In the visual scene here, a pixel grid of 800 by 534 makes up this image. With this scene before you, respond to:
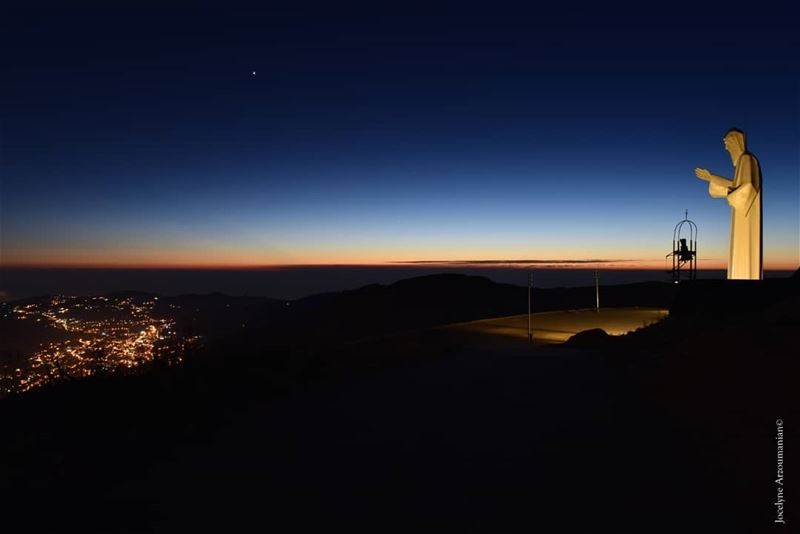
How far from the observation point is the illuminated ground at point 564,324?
1778 cm

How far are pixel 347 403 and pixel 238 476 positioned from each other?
263 cm

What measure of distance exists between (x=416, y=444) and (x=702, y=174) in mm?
17063

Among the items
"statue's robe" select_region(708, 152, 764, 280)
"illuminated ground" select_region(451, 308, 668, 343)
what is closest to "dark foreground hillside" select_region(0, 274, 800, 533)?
"illuminated ground" select_region(451, 308, 668, 343)

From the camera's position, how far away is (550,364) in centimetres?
998

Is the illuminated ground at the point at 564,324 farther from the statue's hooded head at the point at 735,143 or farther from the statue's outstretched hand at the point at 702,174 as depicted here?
the statue's hooded head at the point at 735,143

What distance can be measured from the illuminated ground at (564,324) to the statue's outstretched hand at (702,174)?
16.8 feet

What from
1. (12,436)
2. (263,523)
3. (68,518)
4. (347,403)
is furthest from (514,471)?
(12,436)

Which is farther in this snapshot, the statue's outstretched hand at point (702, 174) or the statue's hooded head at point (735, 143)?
the statue's outstretched hand at point (702, 174)

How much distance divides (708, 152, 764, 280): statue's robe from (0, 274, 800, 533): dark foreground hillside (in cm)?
912

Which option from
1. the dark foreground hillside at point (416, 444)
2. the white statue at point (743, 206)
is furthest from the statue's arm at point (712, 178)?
the dark foreground hillside at point (416, 444)

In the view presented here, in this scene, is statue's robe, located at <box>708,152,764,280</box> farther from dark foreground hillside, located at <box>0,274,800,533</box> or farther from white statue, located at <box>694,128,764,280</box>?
dark foreground hillside, located at <box>0,274,800,533</box>

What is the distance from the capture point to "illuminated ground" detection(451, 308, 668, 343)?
58.3ft

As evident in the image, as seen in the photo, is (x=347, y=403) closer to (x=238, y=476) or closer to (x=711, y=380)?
(x=238, y=476)

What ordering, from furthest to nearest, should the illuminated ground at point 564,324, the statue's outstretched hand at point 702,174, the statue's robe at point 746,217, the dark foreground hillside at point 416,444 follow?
the statue's outstretched hand at point 702,174 < the illuminated ground at point 564,324 < the statue's robe at point 746,217 < the dark foreground hillside at point 416,444
